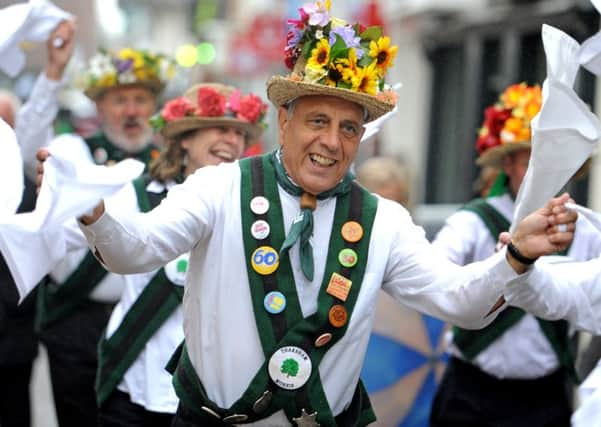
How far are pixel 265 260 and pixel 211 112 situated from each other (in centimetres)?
173

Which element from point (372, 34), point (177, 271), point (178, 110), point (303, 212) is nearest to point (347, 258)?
point (303, 212)

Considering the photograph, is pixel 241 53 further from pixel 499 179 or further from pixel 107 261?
pixel 107 261

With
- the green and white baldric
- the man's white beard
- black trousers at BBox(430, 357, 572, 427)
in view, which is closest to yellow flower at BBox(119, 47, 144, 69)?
the man's white beard

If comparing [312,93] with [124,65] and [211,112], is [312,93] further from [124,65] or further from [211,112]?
[124,65]

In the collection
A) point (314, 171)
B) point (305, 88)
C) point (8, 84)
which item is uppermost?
point (305, 88)

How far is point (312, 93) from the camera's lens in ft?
13.7

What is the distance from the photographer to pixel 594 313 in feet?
14.8

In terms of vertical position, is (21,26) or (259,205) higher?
(21,26)

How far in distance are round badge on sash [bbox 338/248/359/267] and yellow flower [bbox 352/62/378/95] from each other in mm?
544

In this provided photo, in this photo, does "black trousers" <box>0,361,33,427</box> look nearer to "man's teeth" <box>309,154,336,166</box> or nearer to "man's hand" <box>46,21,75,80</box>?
"man's hand" <box>46,21,75,80</box>

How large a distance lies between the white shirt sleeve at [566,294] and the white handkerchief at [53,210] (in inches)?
54.4

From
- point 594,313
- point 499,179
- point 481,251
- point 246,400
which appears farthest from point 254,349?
point 499,179

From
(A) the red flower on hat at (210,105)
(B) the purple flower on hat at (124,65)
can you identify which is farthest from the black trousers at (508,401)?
(B) the purple flower on hat at (124,65)

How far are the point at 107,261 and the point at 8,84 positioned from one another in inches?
963
